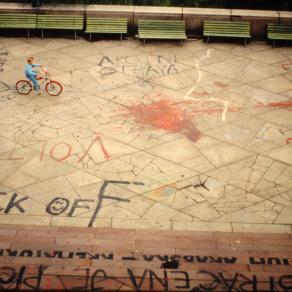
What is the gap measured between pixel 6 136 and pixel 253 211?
612 centimetres

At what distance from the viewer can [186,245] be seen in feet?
24.5

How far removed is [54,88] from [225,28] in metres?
6.24

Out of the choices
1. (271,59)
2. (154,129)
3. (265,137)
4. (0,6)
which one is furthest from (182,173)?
(0,6)

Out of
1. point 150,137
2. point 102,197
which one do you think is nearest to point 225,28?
point 150,137

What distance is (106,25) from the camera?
45.3ft

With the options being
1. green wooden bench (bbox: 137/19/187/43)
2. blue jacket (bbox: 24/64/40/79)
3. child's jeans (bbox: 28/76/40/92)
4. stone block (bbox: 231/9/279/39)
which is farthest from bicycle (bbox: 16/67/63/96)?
stone block (bbox: 231/9/279/39)

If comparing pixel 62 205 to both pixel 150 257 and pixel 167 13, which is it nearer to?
pixel 150 257

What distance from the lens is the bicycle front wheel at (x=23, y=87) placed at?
1154cm

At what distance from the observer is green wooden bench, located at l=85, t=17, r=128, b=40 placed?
13781mm

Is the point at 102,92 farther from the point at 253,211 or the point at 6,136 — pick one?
the point at 253,211

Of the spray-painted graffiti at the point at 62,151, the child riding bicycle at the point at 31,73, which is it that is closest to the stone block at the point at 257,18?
the child riding bicycle at the point at 31,73

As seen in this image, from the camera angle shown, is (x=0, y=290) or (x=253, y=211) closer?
(x=0, y=290)

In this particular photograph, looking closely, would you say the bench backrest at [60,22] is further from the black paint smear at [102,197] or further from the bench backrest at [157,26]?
the black paint smear at [102,197]

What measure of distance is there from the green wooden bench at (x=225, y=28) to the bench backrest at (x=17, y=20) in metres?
5.85
